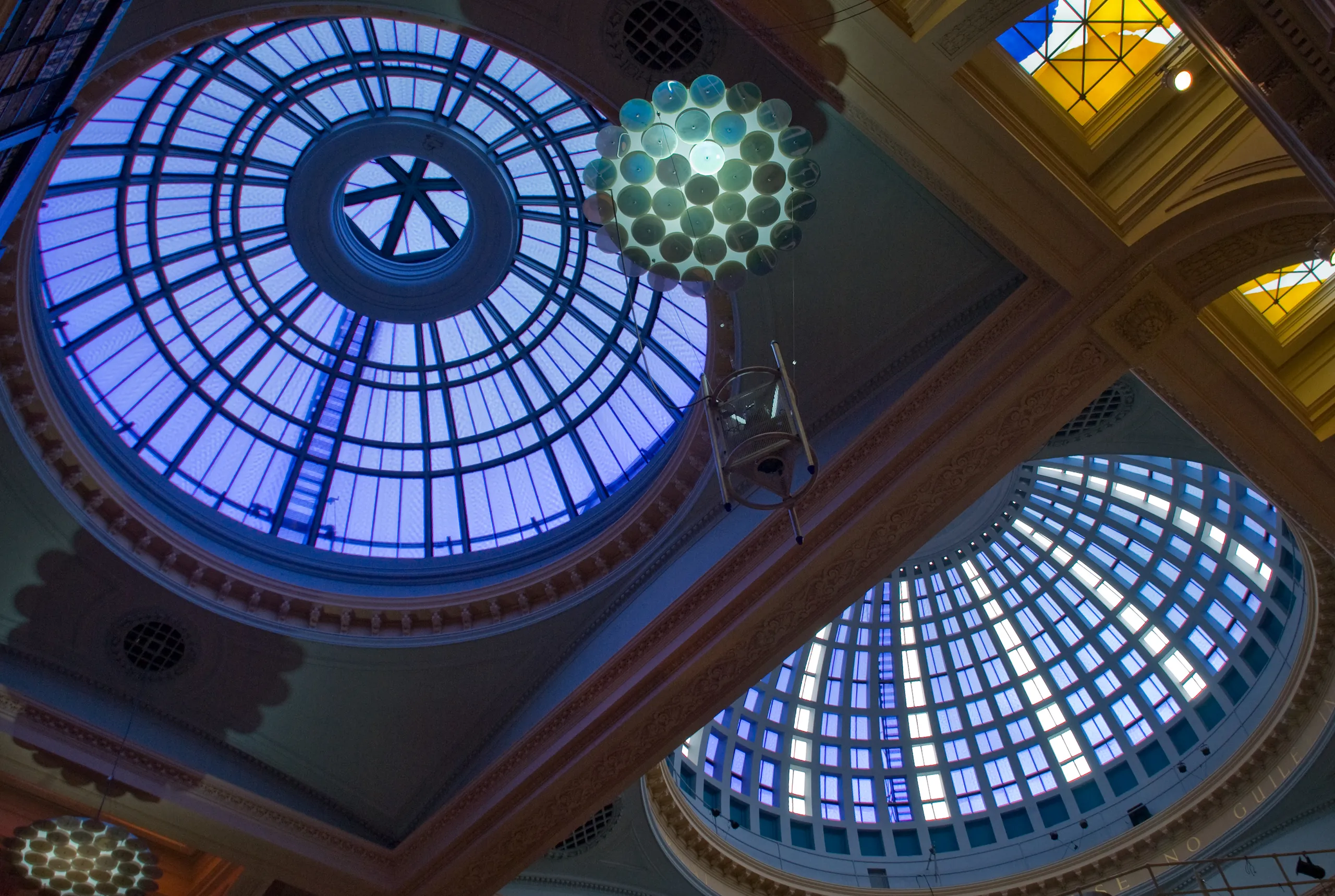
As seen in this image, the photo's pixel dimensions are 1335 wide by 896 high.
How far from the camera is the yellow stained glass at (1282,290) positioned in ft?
33.9

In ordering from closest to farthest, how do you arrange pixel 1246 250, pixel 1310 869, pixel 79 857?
pixel 1246 250 < pixel 79 857 < pixel 1310 869

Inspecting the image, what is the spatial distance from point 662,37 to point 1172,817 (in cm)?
1560

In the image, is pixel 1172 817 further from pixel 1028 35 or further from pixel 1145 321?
pixel 1028 35

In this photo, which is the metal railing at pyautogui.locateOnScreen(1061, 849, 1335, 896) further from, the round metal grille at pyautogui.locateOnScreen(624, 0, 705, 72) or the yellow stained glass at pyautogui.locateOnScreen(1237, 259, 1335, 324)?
the round metal grille at pyautogui.locateOnScreen(624, 0, 705, 72)

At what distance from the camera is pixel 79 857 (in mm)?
10094

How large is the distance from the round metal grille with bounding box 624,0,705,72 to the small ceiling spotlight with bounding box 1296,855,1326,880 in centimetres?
1402

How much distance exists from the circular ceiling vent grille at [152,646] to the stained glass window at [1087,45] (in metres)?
11.9

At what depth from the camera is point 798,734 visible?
21.2 m

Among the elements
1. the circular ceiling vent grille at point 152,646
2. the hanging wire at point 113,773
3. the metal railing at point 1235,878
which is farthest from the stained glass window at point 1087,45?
the hanging wire at point 113,773

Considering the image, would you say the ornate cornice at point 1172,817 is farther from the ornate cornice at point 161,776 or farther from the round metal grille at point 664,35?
the round metal grille at point 664,35

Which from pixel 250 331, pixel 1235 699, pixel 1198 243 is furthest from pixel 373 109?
pixel 1235 699

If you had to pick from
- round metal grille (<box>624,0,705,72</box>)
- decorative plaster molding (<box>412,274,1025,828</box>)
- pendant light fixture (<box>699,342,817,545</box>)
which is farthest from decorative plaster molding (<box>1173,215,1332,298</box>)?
round metal grille (<box>624,0,705,72</box>)

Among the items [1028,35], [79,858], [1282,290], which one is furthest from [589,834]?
[1028,35]

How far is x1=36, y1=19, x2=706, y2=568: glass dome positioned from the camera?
11.9m
